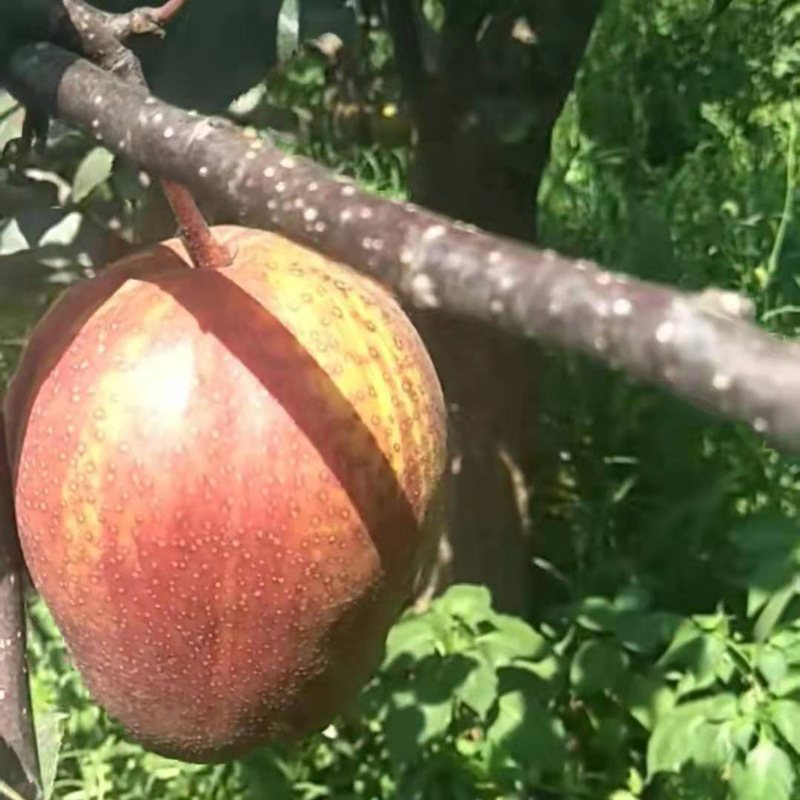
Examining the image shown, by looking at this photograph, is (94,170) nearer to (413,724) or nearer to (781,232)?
(413,724)

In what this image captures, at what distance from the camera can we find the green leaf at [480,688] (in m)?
1.47

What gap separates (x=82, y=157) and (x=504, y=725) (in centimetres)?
59

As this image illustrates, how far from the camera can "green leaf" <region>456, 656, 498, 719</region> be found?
147 cm

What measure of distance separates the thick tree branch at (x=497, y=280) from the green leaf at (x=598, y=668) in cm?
110

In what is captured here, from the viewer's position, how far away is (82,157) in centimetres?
130

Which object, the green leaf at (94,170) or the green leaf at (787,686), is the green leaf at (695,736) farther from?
the green leaf at (94,170)

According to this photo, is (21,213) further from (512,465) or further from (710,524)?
(710,524)

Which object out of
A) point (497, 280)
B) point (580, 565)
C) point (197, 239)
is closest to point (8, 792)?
point (197, 239)

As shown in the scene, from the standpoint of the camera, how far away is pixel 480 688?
1.48 meters

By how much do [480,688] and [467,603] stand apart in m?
0.11

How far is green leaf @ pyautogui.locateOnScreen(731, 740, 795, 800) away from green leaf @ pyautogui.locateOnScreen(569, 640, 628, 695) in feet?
0.68

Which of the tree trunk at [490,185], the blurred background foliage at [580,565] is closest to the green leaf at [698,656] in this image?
the blurred background foliage at [580,565]

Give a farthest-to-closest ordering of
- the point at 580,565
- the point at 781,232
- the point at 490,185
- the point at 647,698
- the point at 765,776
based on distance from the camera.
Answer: the point at 781,232, the point at 580,565, the point at 490,185, the point at 647,698, the point at 765,776

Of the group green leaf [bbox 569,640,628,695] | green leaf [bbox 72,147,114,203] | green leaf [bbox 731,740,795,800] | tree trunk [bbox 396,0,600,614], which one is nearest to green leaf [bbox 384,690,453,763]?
green leaf [bbox 569,640,628,695]
